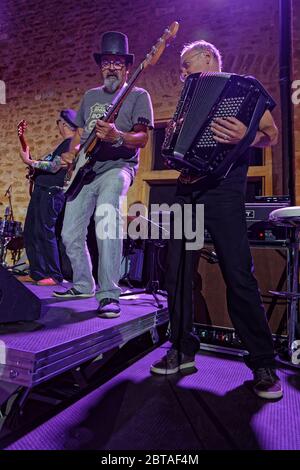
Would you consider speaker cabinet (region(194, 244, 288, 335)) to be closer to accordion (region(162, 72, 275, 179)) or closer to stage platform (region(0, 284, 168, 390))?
stage platform (region(0, 284, 168, 390))

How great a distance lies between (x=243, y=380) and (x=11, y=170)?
19.1ft

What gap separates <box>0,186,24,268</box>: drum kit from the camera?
552 cm

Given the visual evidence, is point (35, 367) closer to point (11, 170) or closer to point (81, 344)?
point (81, 344)

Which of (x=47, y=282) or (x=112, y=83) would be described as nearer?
(x=112, y=83)

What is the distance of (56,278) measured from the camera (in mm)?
3729

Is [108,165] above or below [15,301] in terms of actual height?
above

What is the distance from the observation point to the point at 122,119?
245 cm

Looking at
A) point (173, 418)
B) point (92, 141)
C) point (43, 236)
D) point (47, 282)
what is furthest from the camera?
point (43, 236)

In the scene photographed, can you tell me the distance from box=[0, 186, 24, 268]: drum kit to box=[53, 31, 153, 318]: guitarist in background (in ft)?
10.8

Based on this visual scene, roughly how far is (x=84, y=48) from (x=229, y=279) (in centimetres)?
573

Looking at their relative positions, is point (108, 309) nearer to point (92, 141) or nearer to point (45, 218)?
point (92, 141)

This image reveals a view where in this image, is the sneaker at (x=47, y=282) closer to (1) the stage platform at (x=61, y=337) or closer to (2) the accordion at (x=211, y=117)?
(1) the stage platform at (x=61, y=337)

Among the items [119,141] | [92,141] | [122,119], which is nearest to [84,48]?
[122,119]
